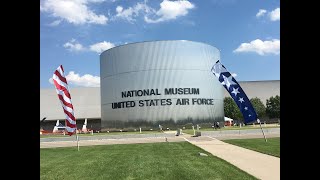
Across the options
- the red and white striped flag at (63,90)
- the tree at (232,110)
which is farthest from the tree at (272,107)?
the red and white striped flag at (63,90)

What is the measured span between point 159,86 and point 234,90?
177ft

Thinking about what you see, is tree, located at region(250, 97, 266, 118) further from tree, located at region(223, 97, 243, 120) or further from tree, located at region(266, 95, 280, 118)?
tree, located at region(223, 97, 243, 120)

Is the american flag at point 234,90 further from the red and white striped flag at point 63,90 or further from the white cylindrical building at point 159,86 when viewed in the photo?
the white cylindrical building at point 159,86

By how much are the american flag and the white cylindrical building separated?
172ft

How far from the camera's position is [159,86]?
7069cm

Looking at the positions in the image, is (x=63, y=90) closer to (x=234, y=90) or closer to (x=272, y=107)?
Answer: (x=234, y=90)

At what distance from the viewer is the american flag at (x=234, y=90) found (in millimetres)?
16609

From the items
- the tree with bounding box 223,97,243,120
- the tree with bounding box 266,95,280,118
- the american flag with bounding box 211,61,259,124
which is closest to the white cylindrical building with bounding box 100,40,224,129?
the tree with bounding box 223,97,243,120

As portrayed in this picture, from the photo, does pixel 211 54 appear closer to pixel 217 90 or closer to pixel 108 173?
pixel 217 90

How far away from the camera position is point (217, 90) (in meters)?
77.1

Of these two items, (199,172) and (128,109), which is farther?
(128,109)
